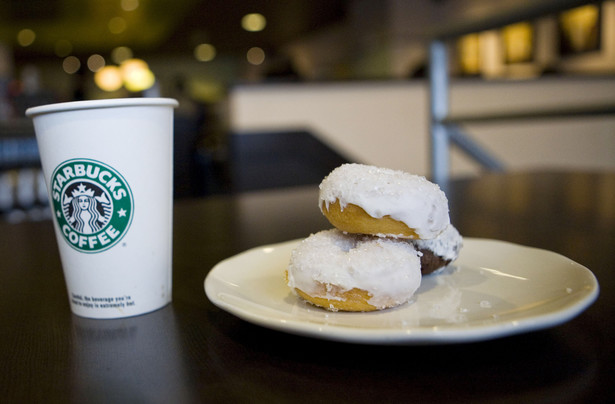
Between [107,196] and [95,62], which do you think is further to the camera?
[95,62]

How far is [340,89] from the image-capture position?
4164mm

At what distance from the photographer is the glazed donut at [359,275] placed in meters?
0.45

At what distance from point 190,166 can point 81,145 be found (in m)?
3.81

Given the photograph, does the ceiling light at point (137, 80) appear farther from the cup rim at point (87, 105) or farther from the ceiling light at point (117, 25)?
the cup rim at point (87, 105)

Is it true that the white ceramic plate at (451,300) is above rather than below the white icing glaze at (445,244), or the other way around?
below

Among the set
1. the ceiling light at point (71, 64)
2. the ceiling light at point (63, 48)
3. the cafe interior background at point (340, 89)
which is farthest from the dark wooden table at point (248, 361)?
the ceiling light at point (71, 64)

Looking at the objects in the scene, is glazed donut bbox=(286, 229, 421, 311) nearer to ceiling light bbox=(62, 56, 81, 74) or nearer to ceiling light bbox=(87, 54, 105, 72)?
ceiling light bbox=(87, 54, 105, 72)

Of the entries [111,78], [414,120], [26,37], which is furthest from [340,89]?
[111,78]

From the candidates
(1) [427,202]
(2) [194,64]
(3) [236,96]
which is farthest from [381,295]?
(2) [194,64]

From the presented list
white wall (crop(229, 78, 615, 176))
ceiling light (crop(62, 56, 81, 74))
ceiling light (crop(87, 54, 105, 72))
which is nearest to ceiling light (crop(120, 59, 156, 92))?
ceiling light (crop(87, 54, 105, 72))

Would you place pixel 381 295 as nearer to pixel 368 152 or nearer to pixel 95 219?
pixel 95 219

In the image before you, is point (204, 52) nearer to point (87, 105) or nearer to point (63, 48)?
point (63, 48)

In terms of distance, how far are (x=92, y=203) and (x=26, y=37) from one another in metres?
10.1

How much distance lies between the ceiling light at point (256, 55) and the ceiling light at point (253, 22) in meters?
1.81
